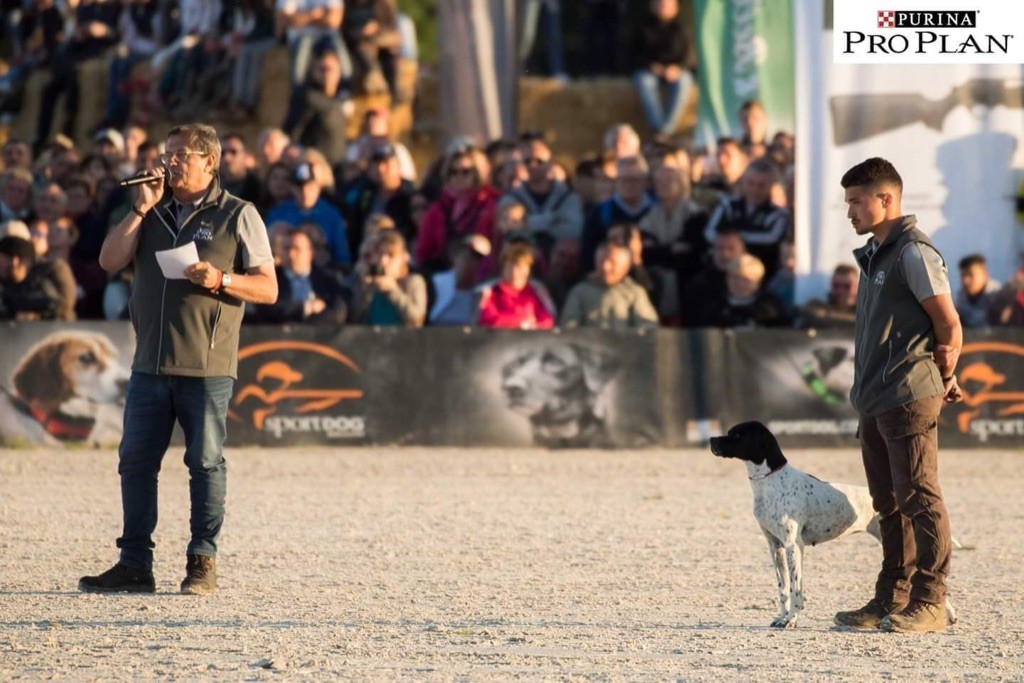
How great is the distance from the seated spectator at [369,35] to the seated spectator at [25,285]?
603 cm

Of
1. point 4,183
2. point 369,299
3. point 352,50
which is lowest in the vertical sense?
point 369,299

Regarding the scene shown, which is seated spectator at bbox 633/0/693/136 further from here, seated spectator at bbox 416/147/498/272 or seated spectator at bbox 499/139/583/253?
seated spectator at bbox 416/147/498/272

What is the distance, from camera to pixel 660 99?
2108 cm

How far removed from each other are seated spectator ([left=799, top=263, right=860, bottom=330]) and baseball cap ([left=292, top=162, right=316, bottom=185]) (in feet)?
14.6

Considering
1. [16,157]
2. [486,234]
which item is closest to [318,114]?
[16,157]

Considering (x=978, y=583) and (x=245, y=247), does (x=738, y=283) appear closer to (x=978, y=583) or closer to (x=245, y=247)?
(x=978, y=583)

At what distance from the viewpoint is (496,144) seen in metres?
17.5

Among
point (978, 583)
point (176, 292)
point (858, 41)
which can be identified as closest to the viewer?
point (176, 292)

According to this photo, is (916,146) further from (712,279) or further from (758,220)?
(712,279)

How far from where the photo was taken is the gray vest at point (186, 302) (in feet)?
28.1

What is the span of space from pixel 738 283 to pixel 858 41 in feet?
7.33

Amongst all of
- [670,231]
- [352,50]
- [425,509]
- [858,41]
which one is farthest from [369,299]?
[352,50]

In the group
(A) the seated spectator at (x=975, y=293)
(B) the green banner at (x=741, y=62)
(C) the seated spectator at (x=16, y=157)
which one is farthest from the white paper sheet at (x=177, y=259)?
(C) the seated spectator at (x=16, y=157)

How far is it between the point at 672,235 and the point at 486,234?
1660 millimetres
